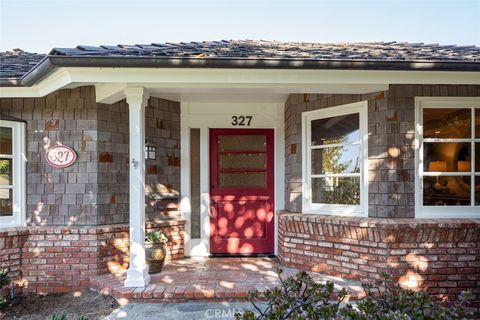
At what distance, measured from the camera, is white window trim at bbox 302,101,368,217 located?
4.35 m

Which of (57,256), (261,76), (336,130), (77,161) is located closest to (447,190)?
(336,130)

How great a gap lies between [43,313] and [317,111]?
4.49 m

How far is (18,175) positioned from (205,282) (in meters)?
3.11

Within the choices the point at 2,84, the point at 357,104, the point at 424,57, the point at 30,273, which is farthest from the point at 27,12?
the point at 424,57

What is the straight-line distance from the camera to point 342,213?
14.8 ft

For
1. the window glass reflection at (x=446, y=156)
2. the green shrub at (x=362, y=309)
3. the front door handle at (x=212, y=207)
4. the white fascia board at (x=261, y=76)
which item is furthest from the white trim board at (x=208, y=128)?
the green shrub at (x=362, y=309)

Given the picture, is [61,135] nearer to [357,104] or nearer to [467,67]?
[357,104]

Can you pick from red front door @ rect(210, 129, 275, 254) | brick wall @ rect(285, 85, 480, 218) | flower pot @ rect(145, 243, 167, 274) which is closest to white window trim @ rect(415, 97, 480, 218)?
brick wall @ rect(285, 85, 480, 218)

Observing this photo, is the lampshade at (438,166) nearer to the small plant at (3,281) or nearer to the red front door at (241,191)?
the red front door at (241,191)

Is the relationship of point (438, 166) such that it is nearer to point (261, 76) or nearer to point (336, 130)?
point (336, 130)

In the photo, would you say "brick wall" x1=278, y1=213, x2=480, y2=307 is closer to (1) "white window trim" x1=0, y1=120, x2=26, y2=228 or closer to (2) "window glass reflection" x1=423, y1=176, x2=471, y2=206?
(2) "window glass reflection" x1=423, y1=176, x2=471, y2=206

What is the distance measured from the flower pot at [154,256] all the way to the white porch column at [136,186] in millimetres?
391

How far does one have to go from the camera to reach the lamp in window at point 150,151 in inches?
206

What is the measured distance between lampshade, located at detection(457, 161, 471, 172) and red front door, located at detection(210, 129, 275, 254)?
275cm
